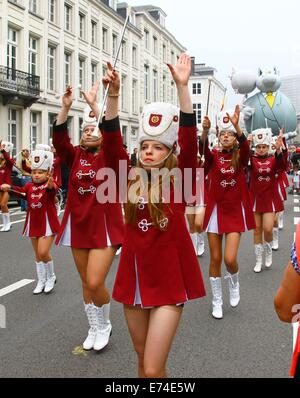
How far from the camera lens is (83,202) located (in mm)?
4012

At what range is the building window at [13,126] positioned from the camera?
2517 cm

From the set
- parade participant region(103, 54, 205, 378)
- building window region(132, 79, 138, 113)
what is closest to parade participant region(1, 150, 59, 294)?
parade participant region(103, 54, 205, 378)

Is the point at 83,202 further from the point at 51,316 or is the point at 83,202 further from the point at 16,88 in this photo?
the point at 16,88

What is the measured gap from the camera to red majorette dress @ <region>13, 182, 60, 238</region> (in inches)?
236

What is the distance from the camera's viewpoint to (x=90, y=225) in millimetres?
3961

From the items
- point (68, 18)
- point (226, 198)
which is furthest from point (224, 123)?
point (68, 18)

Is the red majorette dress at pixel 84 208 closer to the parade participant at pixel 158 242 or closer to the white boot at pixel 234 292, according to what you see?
the parade participant at pixel 158 242

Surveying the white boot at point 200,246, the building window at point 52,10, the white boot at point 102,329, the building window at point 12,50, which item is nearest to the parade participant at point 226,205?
the white boot at point 102,329

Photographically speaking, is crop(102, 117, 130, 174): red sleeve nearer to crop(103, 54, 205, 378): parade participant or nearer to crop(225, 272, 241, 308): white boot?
crop(103, 54, 205, 378): parade participant

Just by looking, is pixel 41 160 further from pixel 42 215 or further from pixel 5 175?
pixel 5 175

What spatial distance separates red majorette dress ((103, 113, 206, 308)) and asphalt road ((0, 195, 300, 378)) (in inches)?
41.2

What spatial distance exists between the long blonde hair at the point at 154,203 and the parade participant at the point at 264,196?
4.32 m
